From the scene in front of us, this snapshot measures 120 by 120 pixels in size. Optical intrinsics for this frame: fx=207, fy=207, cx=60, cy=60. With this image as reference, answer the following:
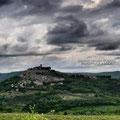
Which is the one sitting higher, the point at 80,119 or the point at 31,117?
the point at 31,117

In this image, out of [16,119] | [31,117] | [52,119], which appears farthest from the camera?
[52,119]

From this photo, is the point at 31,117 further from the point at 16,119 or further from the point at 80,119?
the point at 80,119

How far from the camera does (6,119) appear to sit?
43.7 metres

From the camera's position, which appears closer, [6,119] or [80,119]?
[6,119]

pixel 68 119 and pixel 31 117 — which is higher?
pixel 31 117

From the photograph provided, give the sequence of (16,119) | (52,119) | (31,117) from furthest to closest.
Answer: (52,119) → (16,119) → (31,117)

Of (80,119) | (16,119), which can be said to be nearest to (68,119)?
(80,119)

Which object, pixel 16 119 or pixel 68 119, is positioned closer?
pixel 16 119

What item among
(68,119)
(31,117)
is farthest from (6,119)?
(31,117)

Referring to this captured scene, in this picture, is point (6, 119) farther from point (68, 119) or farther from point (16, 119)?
point (68, 119)

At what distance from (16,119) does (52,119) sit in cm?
816

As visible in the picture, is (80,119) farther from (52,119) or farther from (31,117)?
(31,117)

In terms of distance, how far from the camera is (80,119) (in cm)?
4891

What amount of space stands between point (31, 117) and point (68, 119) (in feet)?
101
